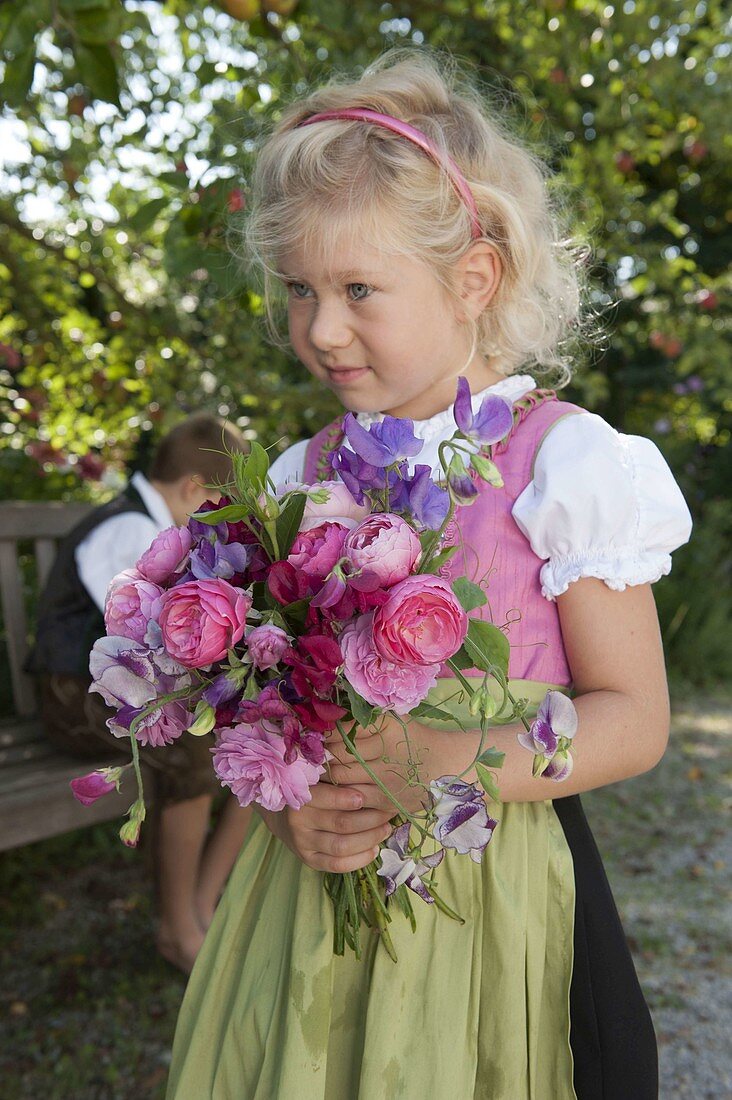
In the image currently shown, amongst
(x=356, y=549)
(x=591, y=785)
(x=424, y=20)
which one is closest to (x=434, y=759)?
(x=591, y=785)

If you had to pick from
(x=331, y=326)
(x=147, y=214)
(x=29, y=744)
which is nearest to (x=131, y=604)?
(x=331, y=326)

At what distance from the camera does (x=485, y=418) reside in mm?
981

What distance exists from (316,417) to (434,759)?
2.36 meters

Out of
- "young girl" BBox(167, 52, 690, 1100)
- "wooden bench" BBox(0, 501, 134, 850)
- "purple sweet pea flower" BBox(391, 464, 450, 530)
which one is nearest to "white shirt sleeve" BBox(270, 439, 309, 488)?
"young girl" BBox(167, 52, 690, 1100)

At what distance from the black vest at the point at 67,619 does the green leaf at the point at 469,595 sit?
2105 mm

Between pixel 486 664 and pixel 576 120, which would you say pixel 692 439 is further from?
pixel 486 664

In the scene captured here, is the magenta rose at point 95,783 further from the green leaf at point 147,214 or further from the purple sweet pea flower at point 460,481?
the green leaf at point 147,214

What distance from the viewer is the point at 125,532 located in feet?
9.80

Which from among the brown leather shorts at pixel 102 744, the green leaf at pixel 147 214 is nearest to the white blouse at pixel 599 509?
the green leaf at pixel 147 214

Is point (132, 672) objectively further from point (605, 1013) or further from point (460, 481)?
point (605, 1013)

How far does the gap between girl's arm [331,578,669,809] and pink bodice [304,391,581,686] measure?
30 mm

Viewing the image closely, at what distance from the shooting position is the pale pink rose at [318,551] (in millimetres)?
984

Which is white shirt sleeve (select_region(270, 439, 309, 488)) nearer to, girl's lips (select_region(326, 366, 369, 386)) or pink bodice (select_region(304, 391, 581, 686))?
girl's lips (select_region(326, 366, 369, 386))

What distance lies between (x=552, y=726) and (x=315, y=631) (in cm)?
26
